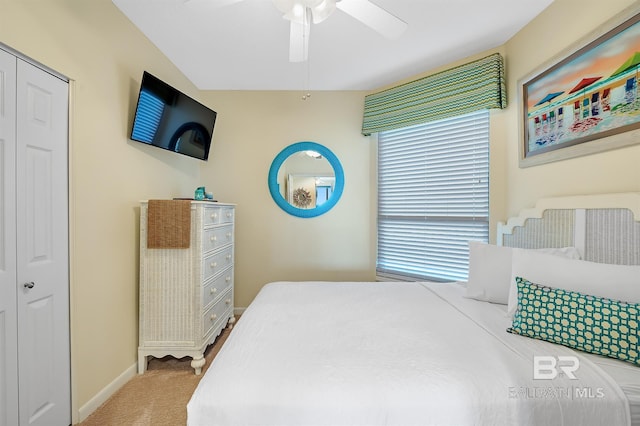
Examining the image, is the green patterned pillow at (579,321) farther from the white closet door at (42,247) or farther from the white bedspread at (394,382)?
the white closet door at (42,247)

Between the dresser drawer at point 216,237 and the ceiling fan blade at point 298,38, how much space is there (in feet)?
4.70

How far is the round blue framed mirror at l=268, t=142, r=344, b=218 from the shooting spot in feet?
10.3

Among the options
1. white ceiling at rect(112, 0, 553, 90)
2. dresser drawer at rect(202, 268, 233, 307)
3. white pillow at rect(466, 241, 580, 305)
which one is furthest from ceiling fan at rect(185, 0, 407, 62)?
dresser drawer at rect(202, 268, 233, 307)

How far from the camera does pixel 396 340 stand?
4.02 ft

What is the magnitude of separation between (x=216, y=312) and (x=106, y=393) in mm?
850

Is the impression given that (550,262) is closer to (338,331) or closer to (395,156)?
(338,331)

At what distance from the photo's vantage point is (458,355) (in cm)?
109

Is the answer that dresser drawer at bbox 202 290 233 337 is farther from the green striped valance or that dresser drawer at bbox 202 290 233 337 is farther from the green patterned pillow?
the green striped valance

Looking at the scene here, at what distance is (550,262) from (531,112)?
122 centimetres

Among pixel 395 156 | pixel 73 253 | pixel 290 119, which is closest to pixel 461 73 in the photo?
pixel 395 156

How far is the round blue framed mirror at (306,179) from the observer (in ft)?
10.3

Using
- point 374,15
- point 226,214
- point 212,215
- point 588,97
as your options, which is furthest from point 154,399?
point 588,97

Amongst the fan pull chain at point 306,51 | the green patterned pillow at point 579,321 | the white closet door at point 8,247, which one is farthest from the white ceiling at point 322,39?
the green patterned pillow at point 579,321

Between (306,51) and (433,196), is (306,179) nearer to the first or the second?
(433,196)
